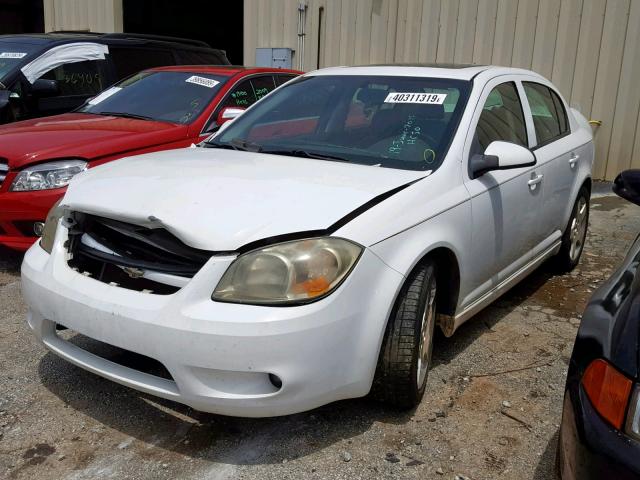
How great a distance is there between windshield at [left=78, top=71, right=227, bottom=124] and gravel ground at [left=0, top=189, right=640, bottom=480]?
2.52 metres

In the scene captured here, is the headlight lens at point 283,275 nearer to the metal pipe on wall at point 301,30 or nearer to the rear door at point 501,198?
the rear door at point 501,198

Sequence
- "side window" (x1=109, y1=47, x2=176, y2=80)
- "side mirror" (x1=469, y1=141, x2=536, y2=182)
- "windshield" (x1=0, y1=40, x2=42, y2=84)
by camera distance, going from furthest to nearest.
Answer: "side window" (x1=109, y1=47, x2=176, y2=80), "windshield" (x1=0, y1=40, x2=42, y2=84), "side mirror" (x1=469, y1=141, x2=536, y2=182)

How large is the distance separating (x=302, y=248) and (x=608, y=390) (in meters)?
1.16

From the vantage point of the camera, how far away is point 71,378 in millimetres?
3238

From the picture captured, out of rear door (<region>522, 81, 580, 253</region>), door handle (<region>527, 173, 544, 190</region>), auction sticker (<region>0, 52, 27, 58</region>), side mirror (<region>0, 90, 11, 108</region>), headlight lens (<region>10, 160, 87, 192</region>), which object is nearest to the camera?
door handle (<region>527, 173, 544, 190</region>)

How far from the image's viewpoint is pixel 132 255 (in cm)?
273

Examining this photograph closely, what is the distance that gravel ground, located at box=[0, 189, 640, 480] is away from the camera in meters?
2.58

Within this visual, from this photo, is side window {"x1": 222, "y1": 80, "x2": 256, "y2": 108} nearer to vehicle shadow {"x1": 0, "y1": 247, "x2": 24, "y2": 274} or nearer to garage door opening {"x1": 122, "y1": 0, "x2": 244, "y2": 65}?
vehicle shadow {"x1": 0, "y1": 247, "x2": 24, "y2": 274}

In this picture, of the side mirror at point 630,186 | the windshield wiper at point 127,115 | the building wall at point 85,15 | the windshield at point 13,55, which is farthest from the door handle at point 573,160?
the building wall at point 85,15

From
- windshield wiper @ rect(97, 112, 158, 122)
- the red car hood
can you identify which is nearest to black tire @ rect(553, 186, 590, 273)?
the red car hood

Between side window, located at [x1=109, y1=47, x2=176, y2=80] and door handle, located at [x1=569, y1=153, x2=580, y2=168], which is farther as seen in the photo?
side window, located at [x1=109, y1=47, x2=176, y2=80]

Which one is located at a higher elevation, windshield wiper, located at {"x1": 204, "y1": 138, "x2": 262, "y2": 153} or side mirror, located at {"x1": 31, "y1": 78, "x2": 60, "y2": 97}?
windshield wiper, located at {"x1": 204, "y1": 138, "x2": 262, "y2": 153}

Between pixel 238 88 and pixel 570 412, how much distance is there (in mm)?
4599

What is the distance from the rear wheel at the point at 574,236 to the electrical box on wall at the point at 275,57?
5.80m
